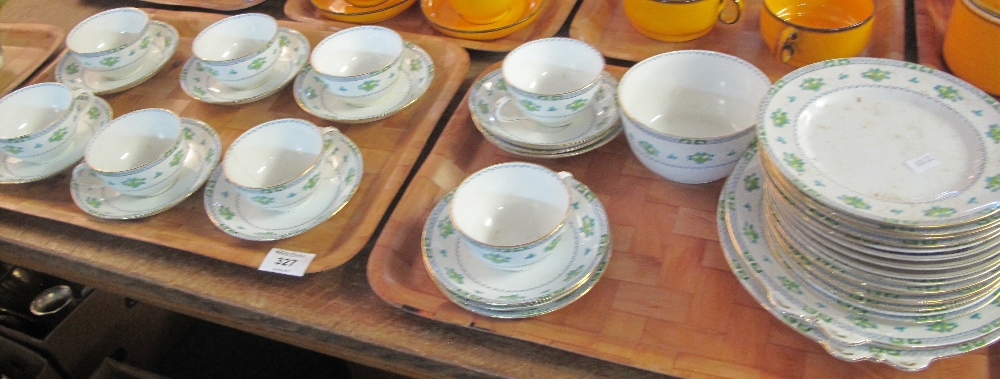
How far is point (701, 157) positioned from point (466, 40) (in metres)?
0.51

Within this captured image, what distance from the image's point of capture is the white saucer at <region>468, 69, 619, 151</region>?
0.88m

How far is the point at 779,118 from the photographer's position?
0.63m

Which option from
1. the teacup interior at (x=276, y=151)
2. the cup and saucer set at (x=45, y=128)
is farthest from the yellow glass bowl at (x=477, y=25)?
the cup and saucer set at (x=45, y=128)

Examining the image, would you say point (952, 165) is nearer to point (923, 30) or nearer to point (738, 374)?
point (738, 374)

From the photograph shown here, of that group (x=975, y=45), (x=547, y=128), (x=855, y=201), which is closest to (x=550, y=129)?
(x=547, y=128)

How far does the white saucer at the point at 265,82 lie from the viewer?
1.07m

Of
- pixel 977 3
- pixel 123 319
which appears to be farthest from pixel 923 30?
pixel 123 319

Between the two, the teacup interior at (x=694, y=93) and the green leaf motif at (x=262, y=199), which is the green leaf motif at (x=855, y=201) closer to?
the teacup interior at (x=694, y=93)

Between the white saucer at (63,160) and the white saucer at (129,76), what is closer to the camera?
the white saucer at (63,160)

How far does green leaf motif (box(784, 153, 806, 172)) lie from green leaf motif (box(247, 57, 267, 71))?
2.56ft

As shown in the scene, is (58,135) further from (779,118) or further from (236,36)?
(779,118)

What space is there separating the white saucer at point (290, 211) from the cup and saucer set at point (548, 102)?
18 centimetres

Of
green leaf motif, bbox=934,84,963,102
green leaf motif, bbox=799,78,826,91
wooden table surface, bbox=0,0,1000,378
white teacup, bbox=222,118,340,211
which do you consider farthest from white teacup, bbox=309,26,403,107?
green leaf motif, bbox=934,84,963,102

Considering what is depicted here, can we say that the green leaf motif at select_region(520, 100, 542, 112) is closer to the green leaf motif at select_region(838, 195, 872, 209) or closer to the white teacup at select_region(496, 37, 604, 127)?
the white teacup at select_region(496, 37, 604, 127)
